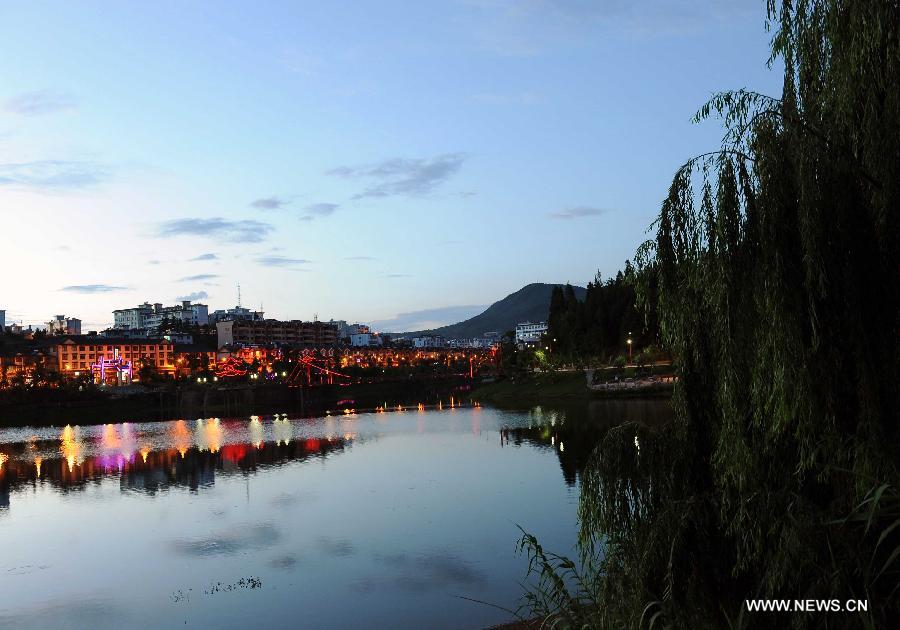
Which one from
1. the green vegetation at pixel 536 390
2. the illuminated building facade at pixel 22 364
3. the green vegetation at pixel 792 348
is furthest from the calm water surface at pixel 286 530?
the illuminated building facade at pixel 22 364

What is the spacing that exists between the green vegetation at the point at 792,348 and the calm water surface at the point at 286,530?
424 inches

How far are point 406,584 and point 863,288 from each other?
17833 mm

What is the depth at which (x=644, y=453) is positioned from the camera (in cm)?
1098

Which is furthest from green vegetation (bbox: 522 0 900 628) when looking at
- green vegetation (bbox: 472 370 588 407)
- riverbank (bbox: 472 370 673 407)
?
green vegetation (bbox: 472 370 588 407)

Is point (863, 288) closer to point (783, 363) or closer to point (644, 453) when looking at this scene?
point (783, 363)

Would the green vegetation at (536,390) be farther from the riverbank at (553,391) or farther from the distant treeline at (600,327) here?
the distant treeline at (600,327)

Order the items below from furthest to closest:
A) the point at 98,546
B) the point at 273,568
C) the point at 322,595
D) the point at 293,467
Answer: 1. the point at 293,467
2. the point at 98,546
3. the point at 273,568
4. the point at 322,595

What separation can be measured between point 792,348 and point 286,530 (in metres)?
27.0

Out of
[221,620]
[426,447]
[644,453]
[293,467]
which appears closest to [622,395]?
[426,447]

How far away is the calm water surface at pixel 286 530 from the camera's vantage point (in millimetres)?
21969

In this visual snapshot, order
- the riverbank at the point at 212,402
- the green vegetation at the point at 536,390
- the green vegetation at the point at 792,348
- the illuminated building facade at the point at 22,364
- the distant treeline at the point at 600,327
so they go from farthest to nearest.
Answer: the illuminated building facade at the point at 22,364
the riverbank at the point at 212,402
the distant treeline at the point at 600,327
the green vegetation at the point at 536,390
the green vegetation at the point at 792,348

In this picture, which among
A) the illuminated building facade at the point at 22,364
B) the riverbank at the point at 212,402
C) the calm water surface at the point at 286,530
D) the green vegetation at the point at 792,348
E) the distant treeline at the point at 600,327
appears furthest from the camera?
the illuminated building facade at the point at 22,364

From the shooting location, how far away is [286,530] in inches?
1252

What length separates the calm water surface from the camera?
21969 mm
